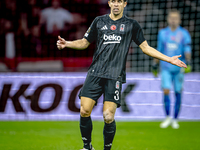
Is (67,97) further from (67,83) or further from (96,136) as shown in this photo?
(96,136)

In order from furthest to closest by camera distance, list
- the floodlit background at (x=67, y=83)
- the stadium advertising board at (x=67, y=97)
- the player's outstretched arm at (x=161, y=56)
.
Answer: the stadium advertising board at (x=67, y=97)
the floodlit background at (x=67, y=83)
the player's outstretched arm at (x=161, y=56)

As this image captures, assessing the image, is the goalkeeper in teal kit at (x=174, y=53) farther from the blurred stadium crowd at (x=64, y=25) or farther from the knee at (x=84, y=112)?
the knee at (x=84, y=112)

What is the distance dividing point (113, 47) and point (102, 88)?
0.47 m

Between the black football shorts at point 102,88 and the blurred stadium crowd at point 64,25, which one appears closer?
the black football shorts at point 102,88

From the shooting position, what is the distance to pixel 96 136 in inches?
202

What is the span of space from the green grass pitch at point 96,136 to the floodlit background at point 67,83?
0.01 metres

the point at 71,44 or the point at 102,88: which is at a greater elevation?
the point at 71,44

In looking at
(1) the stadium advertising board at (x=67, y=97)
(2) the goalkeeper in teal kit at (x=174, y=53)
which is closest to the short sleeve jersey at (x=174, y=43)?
(2) the goalkeeper in teal kit at (x=174, y=53)

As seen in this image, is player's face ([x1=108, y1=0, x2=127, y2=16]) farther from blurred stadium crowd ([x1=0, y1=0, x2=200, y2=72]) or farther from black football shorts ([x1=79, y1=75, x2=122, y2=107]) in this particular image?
blurred stadium crowd ([x1=0, y1=0, x2=200, y2=72])

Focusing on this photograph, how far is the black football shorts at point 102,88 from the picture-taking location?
3.48 metres

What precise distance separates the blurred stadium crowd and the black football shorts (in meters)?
3.91

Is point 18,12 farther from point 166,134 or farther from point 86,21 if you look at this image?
point 166,134

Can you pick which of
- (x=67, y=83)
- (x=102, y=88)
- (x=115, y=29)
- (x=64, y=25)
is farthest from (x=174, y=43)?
(x=64, y=25)

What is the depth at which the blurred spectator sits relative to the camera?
823 cm
